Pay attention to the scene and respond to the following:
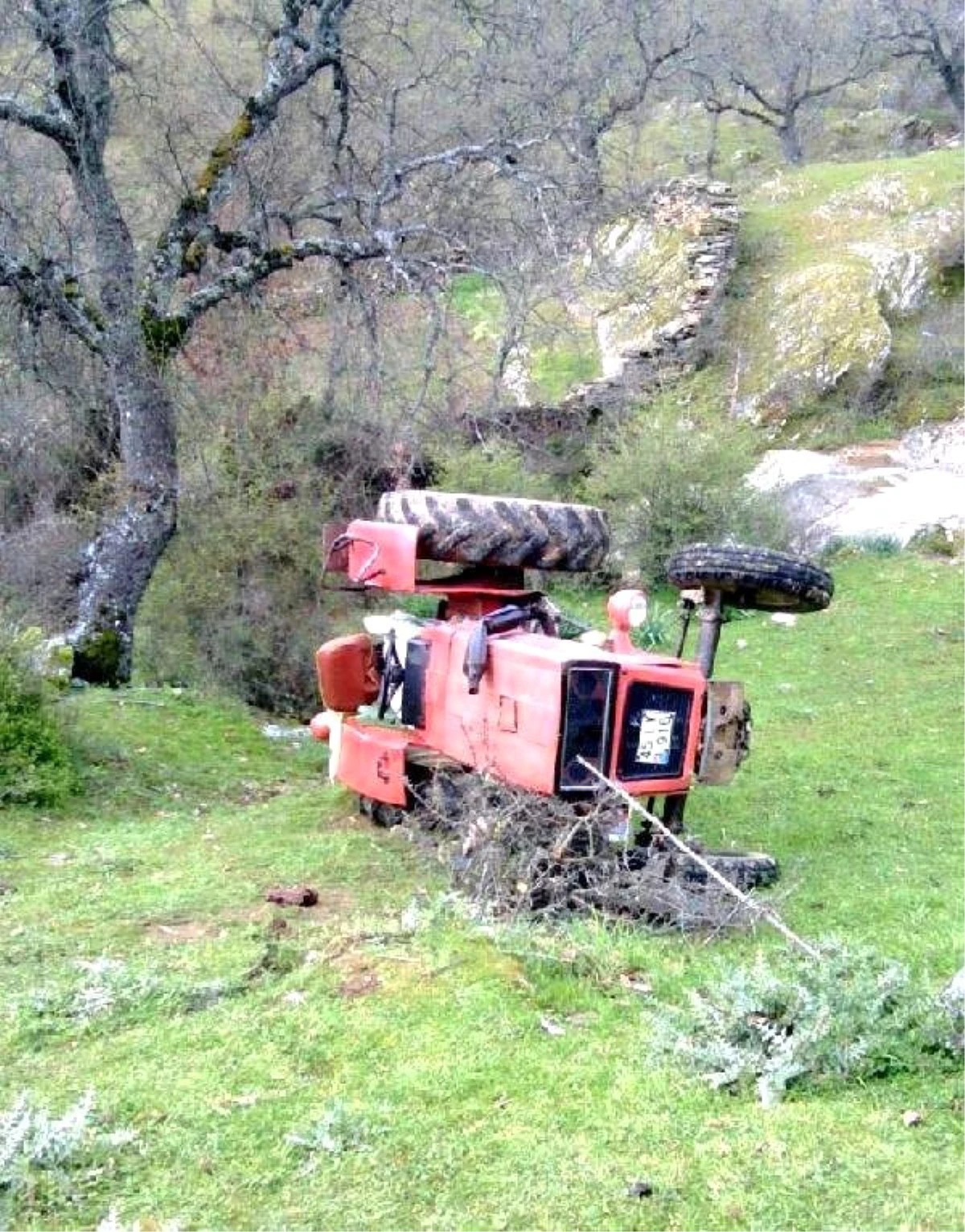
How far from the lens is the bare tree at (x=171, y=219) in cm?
1011

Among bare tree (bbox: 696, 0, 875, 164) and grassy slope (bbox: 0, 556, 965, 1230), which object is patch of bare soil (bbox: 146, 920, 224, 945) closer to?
grassy slope (bbox: 0, 556, 965, 1230)

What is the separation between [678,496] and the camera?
55.7 ft

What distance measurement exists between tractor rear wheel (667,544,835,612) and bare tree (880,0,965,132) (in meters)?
38.0

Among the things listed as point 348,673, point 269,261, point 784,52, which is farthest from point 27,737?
point 784,52

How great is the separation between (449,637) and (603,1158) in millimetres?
3427

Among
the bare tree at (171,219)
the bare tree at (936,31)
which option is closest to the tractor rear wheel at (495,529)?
the bare tree at (171,219)

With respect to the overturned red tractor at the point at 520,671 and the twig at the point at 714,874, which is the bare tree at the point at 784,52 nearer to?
the overturned red tractor at the point at 520,671

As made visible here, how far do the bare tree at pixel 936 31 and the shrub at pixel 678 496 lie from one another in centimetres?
2706

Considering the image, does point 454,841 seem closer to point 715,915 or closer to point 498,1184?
point 715,915

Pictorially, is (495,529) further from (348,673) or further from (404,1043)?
(404,1043)

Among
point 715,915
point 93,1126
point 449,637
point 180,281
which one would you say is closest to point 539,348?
point 180,281

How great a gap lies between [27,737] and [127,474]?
3.65 m

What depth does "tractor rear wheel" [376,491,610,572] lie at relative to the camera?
6332mm

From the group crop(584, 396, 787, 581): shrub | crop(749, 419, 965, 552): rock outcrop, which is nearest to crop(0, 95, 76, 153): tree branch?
crop(584, 396, 787, 581): shrub
